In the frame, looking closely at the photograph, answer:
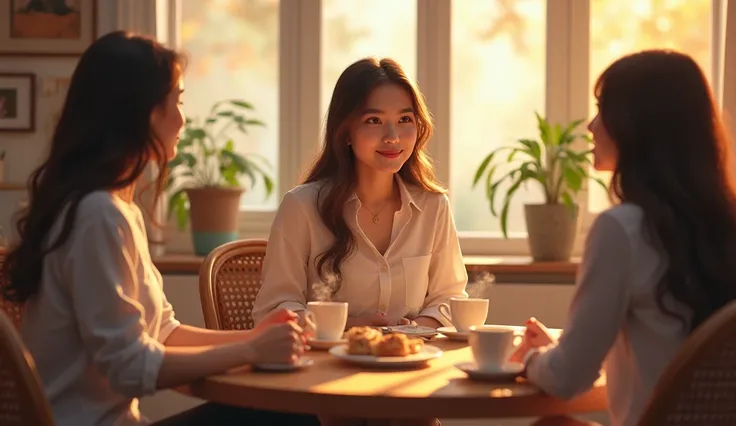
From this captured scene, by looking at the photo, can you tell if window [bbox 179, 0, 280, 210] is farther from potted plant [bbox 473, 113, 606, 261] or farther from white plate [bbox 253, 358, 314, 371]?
white plate [bbox 253, 358, 314, 371]

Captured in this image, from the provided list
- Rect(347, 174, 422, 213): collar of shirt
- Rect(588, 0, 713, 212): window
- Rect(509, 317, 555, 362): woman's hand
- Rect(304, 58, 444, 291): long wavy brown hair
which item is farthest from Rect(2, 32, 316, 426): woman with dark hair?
Rect(588, 0, 713, 212): window

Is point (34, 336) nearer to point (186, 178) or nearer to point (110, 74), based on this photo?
point (110, 74)

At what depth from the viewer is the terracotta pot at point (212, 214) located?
3732 millimetres

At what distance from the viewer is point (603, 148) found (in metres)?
1.80

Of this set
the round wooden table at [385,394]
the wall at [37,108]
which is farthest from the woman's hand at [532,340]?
the wall at [37,108]

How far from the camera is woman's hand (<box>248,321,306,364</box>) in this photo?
1.76 m

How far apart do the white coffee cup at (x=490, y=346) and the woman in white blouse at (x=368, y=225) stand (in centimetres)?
73

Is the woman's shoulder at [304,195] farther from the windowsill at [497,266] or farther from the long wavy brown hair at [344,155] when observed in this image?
the windowsill at [497,266]

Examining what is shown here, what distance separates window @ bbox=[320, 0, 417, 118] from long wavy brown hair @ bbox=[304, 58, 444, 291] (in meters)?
1.24

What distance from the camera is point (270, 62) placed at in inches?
159

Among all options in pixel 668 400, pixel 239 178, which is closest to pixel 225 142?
pixel 239 178

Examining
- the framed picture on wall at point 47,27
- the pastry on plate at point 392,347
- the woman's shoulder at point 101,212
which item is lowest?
the pastry on plate at point 392,347

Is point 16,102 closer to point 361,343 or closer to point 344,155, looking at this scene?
point 344,155

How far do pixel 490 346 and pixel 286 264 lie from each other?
36.2 inches
